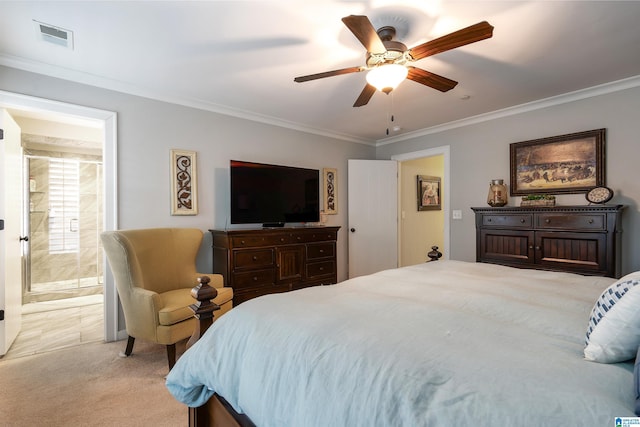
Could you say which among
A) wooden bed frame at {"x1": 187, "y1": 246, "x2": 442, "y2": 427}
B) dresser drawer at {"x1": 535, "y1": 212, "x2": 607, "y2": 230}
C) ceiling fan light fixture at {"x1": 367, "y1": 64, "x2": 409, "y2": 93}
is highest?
Result: ceiling fan light fixture at {"x1": 367, "y1": 64, "x2": 409, "y2": 93}

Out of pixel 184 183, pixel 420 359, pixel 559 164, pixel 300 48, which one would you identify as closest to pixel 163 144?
pixel 184 183

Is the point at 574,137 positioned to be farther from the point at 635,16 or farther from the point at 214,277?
the point at 214,277

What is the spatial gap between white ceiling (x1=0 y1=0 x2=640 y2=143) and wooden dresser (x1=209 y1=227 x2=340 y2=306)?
1.49m

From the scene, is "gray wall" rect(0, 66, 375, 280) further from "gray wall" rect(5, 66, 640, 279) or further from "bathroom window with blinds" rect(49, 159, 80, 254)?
"bathroom window with blinds" rect(49, 159, 80, 254)

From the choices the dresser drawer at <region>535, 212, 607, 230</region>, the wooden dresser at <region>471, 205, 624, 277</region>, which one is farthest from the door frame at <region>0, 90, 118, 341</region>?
the dresser drawer at <region>535, 212, 607, 230</region>

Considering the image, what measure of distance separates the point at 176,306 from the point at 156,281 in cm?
52

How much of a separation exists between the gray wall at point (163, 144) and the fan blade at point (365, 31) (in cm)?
226

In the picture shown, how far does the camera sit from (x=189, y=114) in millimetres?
3348

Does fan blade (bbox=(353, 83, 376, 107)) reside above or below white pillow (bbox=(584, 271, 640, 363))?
above

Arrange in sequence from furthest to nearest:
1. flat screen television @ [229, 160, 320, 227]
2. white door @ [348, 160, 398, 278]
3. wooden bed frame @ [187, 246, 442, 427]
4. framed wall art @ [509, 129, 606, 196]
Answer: white door @ [348, 160, 398, 278], flat screen television @ [229, 160, 320, 227], framed wall art @ [509, 129, 606, 196], wooden bed frame @ [187, 246, 442, 427]

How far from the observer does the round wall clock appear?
9.37 feet

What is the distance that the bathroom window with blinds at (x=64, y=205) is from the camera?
434cm

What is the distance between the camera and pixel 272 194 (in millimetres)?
3691

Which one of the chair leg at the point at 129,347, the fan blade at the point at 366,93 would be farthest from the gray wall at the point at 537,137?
the chair leg at the point at 129,347
